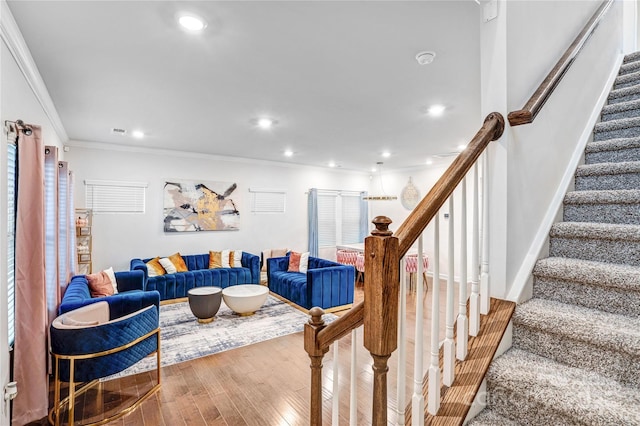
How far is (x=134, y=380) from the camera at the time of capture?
2896 mm

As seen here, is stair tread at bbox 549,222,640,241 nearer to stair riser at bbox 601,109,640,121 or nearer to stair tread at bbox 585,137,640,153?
stair tread at bbox 585,137,640,153

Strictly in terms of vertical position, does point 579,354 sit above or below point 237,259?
above

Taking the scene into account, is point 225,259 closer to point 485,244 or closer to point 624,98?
point 485,244

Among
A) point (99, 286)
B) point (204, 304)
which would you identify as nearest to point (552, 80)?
point (204, 304)

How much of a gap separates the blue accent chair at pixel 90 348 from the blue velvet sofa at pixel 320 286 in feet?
7.92

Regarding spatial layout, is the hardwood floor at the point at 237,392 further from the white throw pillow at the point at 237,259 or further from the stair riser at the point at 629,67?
the stair riser at the point at 629,67

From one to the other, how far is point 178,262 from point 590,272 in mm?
5516

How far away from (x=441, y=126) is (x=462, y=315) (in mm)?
3389

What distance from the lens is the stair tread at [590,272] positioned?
1.29 metres

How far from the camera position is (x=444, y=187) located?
111 centimetres

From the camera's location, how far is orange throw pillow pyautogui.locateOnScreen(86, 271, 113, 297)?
12.2 feet

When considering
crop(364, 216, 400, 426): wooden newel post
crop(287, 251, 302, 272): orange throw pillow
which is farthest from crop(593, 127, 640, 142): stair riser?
crop(287, 251, 302, 272): orange throw pillow

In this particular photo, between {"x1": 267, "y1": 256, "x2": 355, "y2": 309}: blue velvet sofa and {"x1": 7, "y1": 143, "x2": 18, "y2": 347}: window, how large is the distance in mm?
3213

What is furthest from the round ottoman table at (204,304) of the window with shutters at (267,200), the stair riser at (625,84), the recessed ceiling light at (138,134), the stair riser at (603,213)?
the stair riser at (625,84)
